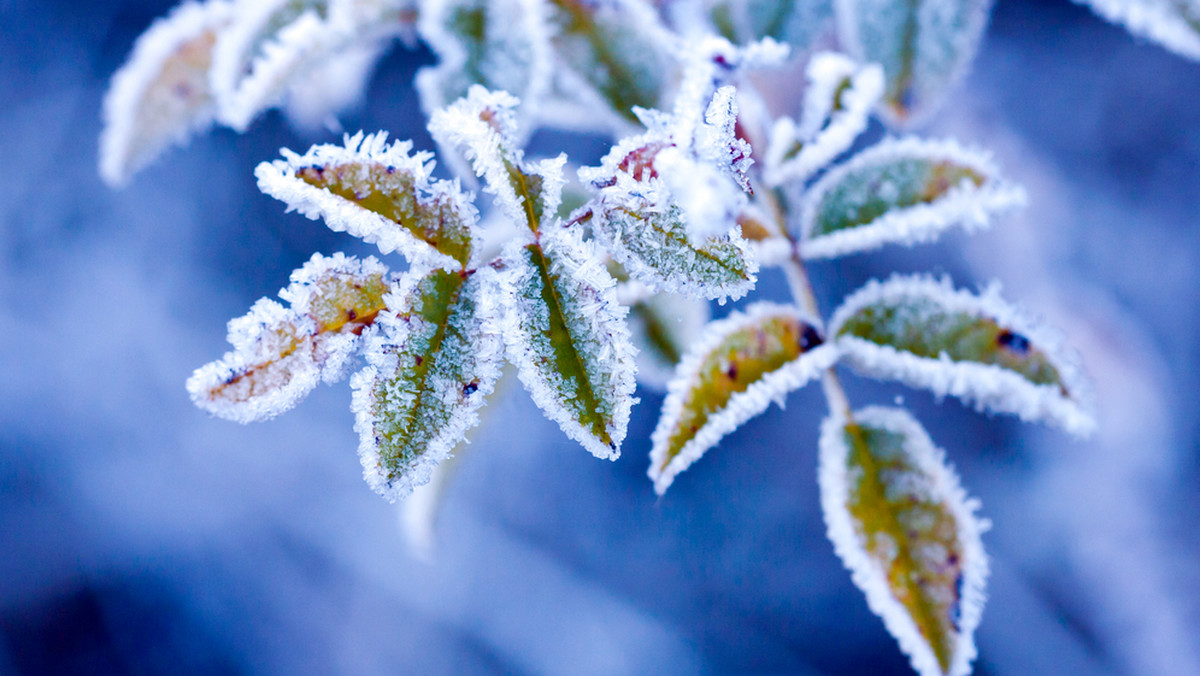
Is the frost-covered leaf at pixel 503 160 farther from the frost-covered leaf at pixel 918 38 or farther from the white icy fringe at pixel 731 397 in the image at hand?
the frost-covered leaf at pixel 918 38

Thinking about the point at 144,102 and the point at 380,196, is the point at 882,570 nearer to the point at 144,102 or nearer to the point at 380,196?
the point at 380,196

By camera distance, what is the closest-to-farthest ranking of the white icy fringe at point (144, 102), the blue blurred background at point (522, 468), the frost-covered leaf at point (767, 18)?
the white icy fringe at point (144, 102)
the frost-covered leaf at point (767, 18)
the blue blurred background at point (522, 468)

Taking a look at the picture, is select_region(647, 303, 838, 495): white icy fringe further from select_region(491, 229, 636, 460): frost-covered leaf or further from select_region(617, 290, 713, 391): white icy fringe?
select_region(617, 290, 713, 391): white icy fringe

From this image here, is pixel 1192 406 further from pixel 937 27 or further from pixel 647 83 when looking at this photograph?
pixel 647 83

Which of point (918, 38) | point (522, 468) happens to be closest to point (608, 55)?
point (918, 38)

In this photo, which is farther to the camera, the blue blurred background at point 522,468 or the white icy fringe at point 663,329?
the blue blurred background at point 522,468

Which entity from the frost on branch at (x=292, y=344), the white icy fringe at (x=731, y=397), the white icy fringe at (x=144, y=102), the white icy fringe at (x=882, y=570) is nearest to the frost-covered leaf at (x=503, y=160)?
the frost on branch at (x=292, y=344)

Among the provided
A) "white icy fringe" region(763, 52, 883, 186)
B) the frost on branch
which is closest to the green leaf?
the frost on branch
